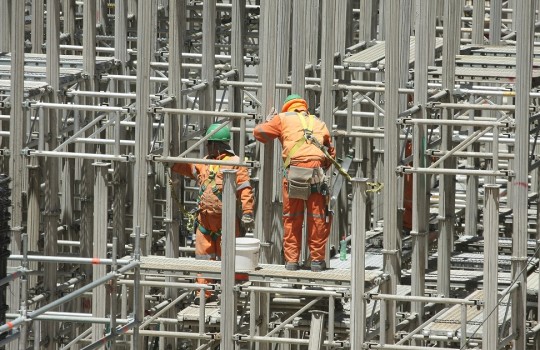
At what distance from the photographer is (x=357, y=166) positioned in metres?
33.9

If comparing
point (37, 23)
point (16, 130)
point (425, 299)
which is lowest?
point (425, 299)

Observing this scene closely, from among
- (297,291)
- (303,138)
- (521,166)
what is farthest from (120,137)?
(521,166)

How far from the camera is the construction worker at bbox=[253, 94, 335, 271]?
2534cm

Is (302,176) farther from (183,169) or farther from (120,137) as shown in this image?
(120,137)

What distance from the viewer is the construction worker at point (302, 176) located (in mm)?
25344

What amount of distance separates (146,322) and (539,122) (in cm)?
680

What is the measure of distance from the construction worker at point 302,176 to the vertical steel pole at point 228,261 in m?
1.19

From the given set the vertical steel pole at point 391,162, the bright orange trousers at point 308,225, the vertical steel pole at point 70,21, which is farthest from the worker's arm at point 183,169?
the vertical steel pole at point 70,21

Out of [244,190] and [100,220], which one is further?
[244,190]

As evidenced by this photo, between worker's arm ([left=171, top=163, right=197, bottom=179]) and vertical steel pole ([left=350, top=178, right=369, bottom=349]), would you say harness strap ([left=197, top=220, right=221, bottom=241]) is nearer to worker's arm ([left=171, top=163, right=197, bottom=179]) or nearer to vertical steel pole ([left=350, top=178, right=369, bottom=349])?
worker's arm ([left=171, top=163, right=197, bottom=179])

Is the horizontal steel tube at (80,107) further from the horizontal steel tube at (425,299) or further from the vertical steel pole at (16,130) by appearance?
the horizontal steel tube at (425,299)

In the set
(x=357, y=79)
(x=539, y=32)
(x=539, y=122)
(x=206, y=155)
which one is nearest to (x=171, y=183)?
(x=206, y=155)

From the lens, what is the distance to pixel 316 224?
2544 cm

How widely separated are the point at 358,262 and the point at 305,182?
1.44 m
